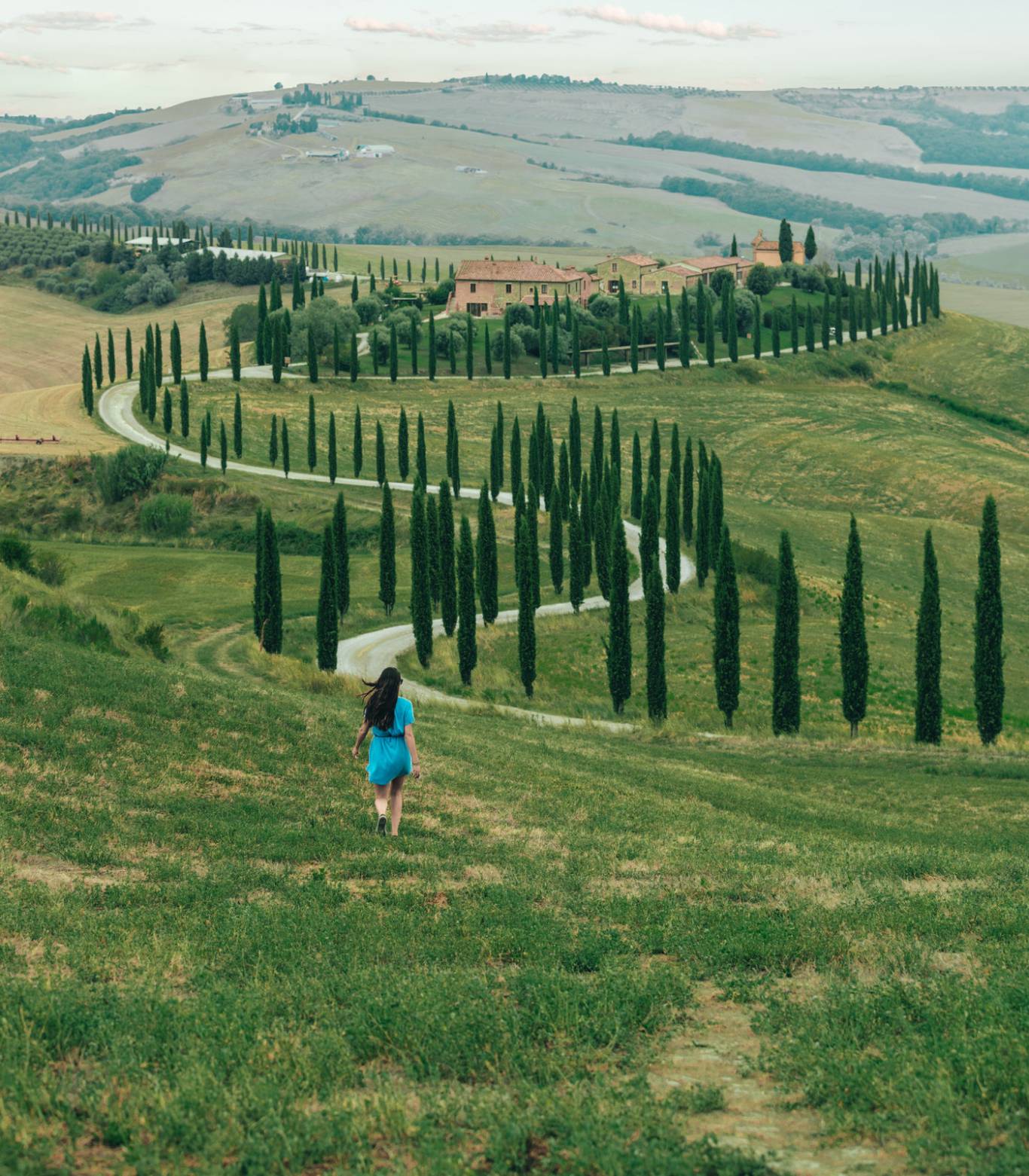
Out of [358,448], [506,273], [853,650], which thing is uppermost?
[506,273]

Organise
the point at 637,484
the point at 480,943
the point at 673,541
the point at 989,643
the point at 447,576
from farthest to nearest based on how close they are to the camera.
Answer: the point at 637,484
the point at 673,541
the point at 447,576
the point at 989,643
the point at 480,943

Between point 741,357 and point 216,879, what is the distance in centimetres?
15745

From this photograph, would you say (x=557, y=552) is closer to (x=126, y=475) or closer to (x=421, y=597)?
(x=421, y=597)

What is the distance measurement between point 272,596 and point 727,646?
21930mm

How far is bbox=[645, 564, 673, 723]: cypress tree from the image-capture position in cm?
5803

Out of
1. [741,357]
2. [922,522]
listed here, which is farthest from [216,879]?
[741,357]

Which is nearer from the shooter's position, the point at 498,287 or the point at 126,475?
the point at 126,475

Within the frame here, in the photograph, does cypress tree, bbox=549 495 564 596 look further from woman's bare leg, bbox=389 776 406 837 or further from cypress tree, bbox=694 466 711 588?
woman's bare leg, bbox=389 776 406 837

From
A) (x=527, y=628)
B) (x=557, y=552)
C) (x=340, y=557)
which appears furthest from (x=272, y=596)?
(x=557, y=552)

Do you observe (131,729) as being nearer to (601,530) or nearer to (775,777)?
(775,777)

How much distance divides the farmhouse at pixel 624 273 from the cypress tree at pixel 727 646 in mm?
141103

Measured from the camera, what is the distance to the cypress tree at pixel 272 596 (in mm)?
64312

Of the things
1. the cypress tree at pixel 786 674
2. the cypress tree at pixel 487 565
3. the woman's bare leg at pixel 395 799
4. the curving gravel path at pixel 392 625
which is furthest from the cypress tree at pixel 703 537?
the woman's bare leg at pixel 395 799

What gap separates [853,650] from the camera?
55938 millimetres
